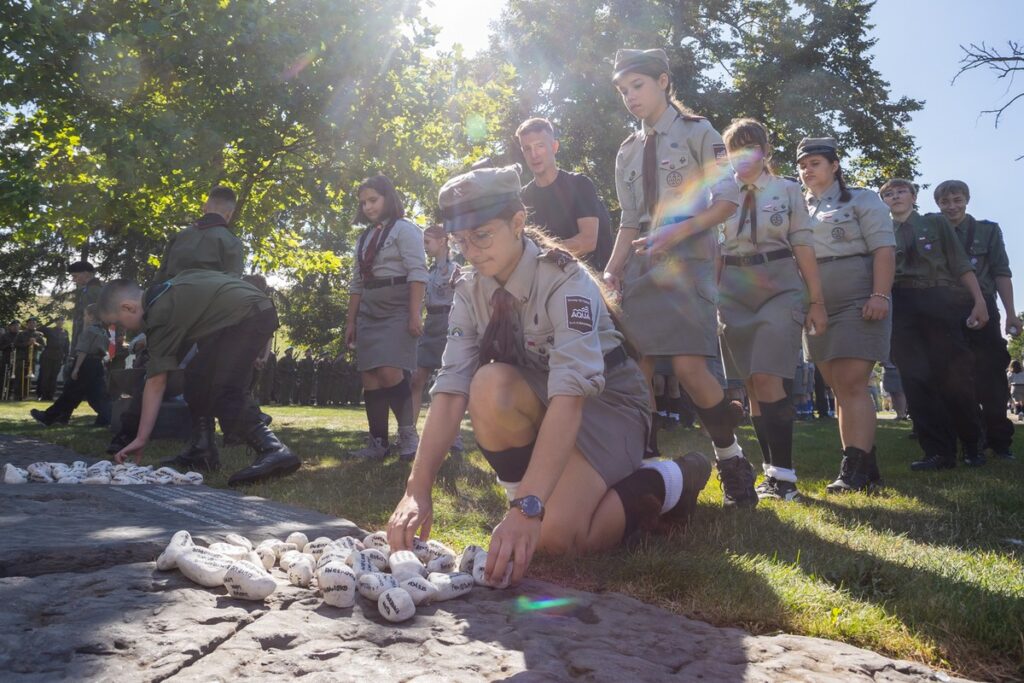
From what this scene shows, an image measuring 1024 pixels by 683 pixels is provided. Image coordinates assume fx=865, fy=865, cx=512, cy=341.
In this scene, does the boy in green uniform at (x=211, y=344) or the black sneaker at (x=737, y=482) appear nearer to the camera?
the black sneaker at (x=737, y=482)

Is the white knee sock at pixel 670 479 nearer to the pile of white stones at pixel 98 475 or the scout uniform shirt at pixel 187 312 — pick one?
the pile of white stones at pixel 98 475

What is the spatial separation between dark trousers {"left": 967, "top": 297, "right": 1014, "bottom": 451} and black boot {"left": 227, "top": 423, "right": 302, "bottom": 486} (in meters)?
5.47

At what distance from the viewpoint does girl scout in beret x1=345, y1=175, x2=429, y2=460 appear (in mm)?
6289

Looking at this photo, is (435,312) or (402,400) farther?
(435,312)

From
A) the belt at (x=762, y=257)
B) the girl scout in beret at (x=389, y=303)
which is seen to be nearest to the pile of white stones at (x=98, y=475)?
the girl scout in beret at (x=389, y=303)

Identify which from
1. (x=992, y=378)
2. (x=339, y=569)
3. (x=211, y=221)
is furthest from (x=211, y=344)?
(x=992, y=378)

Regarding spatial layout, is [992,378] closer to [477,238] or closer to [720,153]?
[720,153]

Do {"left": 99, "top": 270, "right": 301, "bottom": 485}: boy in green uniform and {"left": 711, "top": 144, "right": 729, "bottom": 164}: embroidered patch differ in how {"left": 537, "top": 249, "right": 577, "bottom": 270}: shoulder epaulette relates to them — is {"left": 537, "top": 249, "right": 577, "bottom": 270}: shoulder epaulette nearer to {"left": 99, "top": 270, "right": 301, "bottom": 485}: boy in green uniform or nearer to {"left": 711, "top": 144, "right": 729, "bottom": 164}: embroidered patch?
{"left": 711, "top": 144, "right": 729, "bottom": 164}: embroidered patch

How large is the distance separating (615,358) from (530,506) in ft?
3.27

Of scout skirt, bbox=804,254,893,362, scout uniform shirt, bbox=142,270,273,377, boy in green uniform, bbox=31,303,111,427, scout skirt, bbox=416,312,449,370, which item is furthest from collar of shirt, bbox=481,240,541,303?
boy in green uniform, bbox=31,303,111,427

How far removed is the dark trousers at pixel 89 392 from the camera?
34.8ft

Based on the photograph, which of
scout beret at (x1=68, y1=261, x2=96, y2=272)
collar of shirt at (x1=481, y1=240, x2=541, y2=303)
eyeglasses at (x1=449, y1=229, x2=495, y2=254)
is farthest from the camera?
scout beret at (x1=68, y1=261, x2=96, y2=272)

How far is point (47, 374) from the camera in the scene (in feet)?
72.4

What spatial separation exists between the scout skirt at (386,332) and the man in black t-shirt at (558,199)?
61.2 inches
